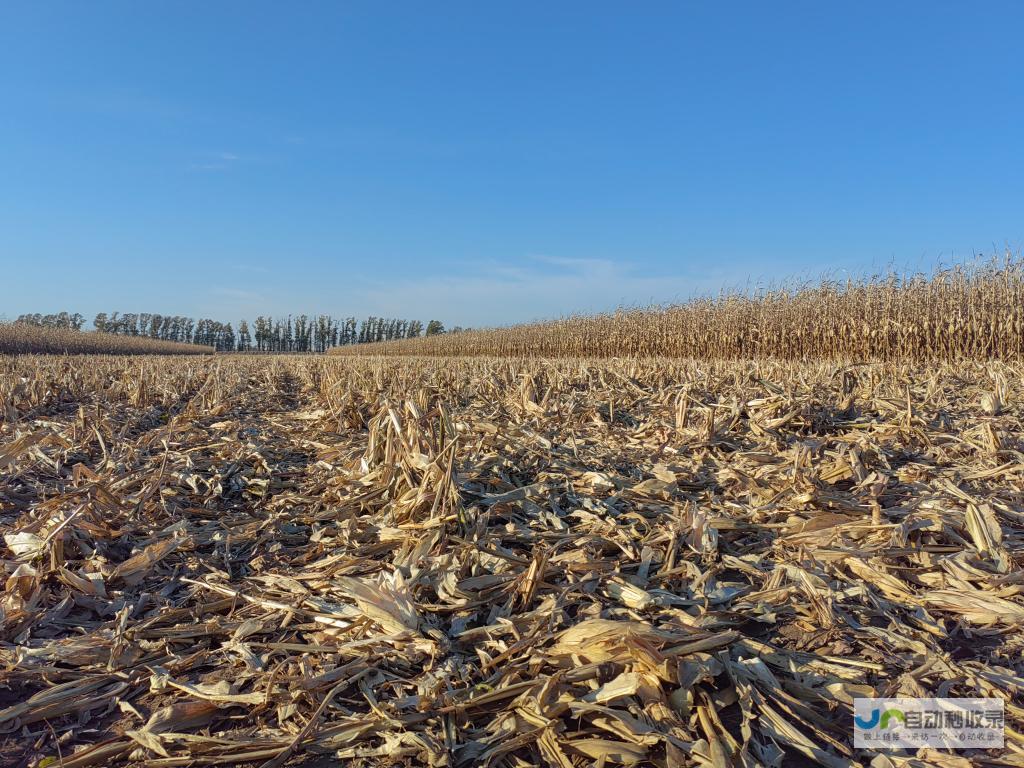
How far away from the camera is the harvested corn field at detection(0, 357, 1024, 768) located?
4.92ft

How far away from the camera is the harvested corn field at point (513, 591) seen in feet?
4.92

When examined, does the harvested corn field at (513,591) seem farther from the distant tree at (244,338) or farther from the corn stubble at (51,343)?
the distant tree at (244,338)

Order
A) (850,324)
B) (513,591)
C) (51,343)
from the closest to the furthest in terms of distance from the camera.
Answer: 1. (513,591)
2. (850,324)
3. (51,343)

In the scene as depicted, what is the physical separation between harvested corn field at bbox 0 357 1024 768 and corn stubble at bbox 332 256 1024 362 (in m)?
10.1

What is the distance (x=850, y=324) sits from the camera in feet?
43.4

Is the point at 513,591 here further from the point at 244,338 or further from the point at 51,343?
the point at 244,338

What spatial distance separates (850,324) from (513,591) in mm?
13808

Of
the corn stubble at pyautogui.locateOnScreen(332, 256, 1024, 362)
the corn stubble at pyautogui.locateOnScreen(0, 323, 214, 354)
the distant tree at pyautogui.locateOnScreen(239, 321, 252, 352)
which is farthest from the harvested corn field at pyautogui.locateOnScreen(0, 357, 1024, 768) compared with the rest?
the distant tree at pyautogui.locateOnScreen(239, 321, 252, 352)

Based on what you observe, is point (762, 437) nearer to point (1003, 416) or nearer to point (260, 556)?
point (1003, 416)

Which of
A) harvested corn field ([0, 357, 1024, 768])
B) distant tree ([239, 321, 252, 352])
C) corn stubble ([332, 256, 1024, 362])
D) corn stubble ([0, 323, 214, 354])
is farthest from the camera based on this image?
distant tree ([239, 321, 252, 352])

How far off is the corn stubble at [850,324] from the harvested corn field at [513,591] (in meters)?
10.1

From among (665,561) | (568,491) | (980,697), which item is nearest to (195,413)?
(568,491)

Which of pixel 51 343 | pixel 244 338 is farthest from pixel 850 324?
pixel 244 338

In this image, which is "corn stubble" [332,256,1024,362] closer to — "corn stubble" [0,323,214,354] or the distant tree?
"corn stubble" [0,323,214,354]
